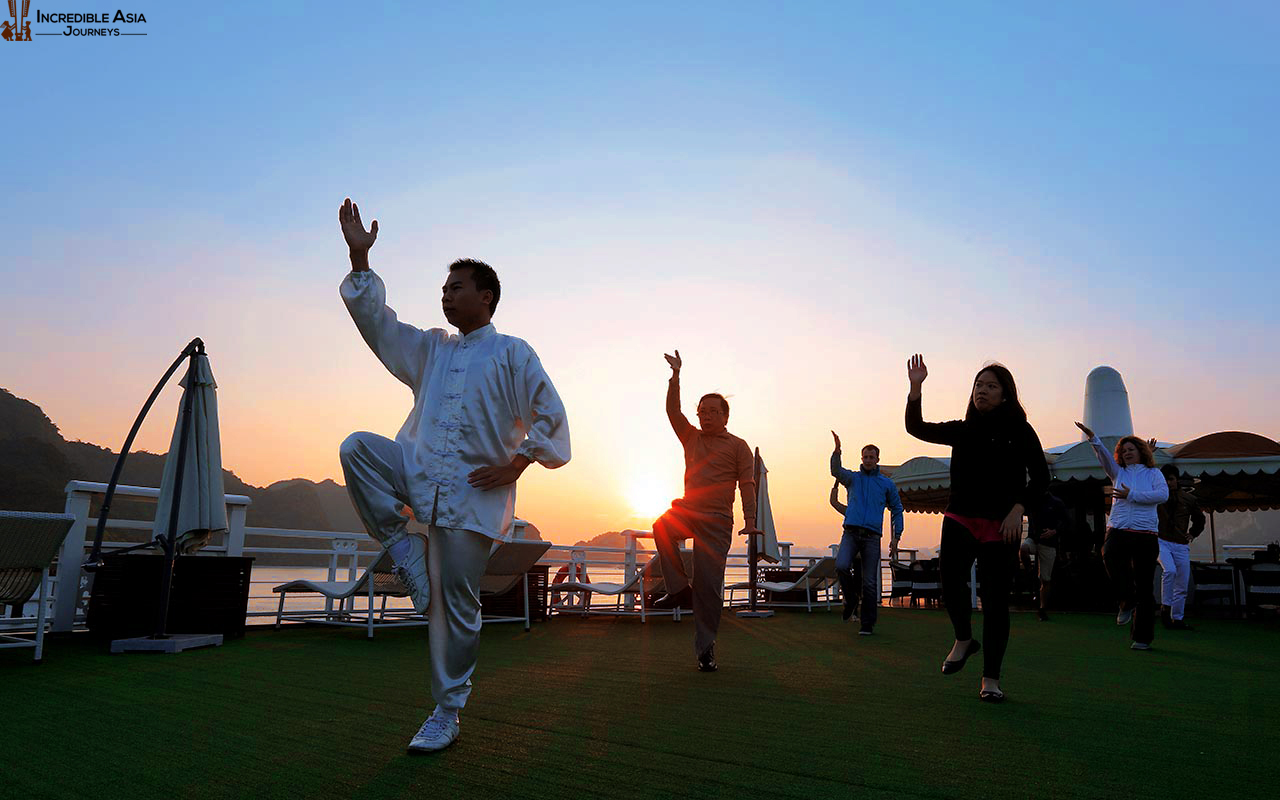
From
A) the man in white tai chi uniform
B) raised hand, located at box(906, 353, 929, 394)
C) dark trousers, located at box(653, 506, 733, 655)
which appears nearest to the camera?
the man in white tai chi uniform

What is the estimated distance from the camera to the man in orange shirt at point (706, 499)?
5133 mm

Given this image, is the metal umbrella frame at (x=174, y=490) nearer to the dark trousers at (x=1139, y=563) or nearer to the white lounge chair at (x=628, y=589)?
the white lounge chair at (x=628, y=589)

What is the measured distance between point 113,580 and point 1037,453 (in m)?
6.60

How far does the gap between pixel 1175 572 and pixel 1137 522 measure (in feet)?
7.59

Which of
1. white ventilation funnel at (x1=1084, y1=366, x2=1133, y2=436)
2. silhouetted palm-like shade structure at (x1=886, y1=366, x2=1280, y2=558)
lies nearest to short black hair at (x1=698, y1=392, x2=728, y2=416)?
silhouetted palm-like shade structure at (x1=886, y1=366, x2=1280, y2=558)

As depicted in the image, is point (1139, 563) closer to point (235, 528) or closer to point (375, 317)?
point (375, 317)

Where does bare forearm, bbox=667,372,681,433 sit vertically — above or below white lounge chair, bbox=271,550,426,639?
above

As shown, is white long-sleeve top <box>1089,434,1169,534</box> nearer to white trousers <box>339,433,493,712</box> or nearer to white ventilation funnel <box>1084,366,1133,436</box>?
white trousers <box>339,433,493,712</box>

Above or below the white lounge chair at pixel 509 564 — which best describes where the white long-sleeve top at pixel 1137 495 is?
above

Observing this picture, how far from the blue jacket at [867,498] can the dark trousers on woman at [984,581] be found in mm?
4274

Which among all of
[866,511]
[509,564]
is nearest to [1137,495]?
[866,511]

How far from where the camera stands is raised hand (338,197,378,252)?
2.74 meters

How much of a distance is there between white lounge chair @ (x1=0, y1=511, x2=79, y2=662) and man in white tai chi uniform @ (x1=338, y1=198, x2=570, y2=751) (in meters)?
2.94

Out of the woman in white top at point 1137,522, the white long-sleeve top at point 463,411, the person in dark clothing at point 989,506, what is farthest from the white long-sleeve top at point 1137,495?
the white long-sleeve top at point 463,411
